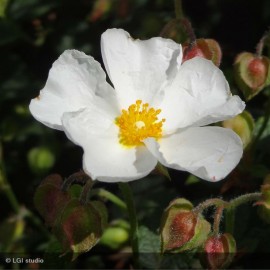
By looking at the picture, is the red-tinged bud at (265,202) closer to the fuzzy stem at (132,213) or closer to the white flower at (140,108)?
the white flower at (140,108)

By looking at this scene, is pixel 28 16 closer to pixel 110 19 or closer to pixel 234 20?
pixel 110 19

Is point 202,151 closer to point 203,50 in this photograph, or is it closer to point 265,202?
point 265,202

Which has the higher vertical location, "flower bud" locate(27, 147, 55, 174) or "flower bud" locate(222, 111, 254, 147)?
"flower bud" locate(222, 111, 254, 147)

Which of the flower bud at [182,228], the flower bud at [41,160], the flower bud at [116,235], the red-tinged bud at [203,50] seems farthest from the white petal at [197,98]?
the flower bud at [41,160]

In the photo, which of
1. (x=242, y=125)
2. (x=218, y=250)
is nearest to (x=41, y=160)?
(x=242, y=125)

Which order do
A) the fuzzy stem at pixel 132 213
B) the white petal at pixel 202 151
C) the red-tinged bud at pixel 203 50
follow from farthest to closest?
the red-tinged bud at pixel 203 50, the fuzzy stem at pixel 132 213, the white petal at pixel 202 151

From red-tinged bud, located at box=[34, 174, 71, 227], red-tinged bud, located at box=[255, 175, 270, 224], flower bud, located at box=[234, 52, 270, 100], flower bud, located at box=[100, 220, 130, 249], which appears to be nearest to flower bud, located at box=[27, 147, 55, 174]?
flower bud, located at box=[100, 220, 130, 249]

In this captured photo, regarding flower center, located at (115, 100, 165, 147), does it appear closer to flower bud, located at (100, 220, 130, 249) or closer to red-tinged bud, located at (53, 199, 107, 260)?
→ red-tinged bud, located at (53, 199, 107, 260)
